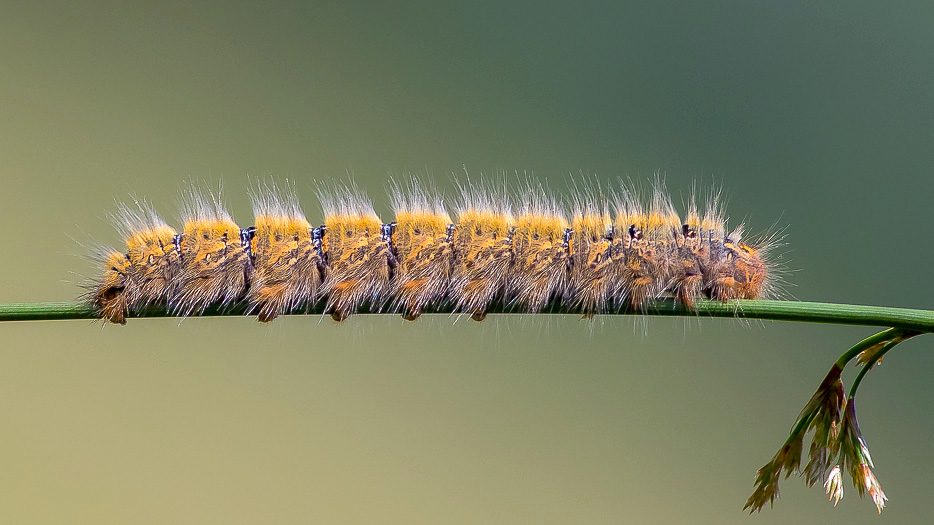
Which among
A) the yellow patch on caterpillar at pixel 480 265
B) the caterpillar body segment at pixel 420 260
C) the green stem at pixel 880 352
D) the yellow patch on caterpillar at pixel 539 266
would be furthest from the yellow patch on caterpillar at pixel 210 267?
the green stem at pixel 880 352

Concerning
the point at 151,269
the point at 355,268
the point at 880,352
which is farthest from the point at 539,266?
the point at 151,269

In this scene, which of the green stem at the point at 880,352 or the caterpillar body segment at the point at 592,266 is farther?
the caterpillar body segment at the point at 592,266

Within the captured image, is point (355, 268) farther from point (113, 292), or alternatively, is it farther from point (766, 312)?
point (766, 312)

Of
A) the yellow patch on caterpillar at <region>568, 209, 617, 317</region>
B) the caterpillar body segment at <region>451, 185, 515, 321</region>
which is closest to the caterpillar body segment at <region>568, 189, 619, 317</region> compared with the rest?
the yellow patch on caterpillar at <region>568, 209, 617, 317</region>

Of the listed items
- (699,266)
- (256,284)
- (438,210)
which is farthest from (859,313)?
(256,284)

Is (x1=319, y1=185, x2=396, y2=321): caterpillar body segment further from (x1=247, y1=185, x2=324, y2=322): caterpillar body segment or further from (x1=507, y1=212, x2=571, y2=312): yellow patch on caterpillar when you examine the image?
(x1=507, y1=212, x2=571, y2=312): yellow patch on caterpillar

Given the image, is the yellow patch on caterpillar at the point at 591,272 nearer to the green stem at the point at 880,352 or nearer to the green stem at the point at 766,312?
the green stem at the point at 766,312
